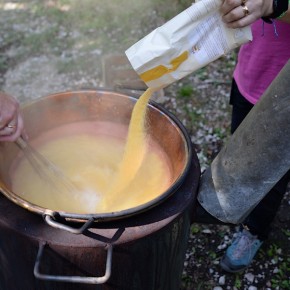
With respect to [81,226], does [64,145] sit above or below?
below

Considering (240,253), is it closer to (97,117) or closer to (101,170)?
(101,170)

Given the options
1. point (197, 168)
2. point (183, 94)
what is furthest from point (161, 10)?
point (197, 168)

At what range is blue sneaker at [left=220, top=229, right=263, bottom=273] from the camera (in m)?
2.12

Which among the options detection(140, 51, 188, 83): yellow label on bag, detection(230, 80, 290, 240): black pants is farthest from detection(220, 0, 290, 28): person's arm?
detection(230, 80, 290, 240): black pants

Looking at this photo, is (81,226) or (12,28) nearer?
(81,226)

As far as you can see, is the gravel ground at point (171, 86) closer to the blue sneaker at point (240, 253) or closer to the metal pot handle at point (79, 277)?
the blue sneaker at point (240, 253)

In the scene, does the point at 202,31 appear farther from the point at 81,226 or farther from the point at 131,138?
the point at 81,226

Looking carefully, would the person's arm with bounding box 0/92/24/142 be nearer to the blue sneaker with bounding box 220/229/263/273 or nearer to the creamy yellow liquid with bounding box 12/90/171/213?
the creamy yellow liquid with bounding box 12/90/171/213

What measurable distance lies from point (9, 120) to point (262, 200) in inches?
47.0

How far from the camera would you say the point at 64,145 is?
1.78 metres

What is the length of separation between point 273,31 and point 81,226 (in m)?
1.03

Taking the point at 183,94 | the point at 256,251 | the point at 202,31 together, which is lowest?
the point at 256,251

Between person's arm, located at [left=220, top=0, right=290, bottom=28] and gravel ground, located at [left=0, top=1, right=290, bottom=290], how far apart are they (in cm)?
137

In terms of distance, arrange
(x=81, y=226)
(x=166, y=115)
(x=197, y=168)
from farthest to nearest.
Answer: (x=166, y=115) < (x=197, y=168) < (x=81, y=226)
